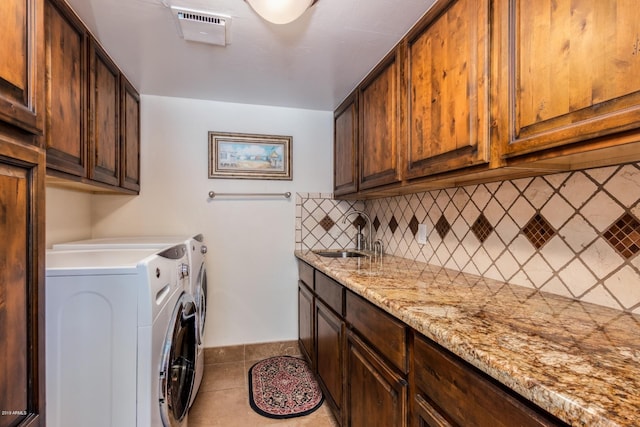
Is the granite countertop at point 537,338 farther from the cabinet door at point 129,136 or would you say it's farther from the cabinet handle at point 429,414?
the cabinet door at point 129,136

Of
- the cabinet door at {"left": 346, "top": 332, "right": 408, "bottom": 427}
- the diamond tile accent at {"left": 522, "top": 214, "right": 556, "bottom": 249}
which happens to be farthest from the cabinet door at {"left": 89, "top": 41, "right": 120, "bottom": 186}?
the diamond tile accent at {"left": 522, "top": 214, "right": 556, "bottom": 249}

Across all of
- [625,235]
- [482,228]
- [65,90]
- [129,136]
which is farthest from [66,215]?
[625,235]

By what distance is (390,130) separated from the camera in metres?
1.77

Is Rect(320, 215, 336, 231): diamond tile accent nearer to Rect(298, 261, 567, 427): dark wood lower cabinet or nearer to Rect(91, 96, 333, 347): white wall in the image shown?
Rect(91, 96, 333, 347): white wall

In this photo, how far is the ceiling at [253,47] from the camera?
4.72 feet

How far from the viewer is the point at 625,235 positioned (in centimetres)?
99

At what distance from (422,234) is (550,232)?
0.87 m

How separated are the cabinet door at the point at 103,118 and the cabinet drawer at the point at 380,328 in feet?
5.10

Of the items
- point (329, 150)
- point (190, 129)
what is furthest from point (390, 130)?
point (190, 129)

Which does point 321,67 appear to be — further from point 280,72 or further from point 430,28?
point 430,28

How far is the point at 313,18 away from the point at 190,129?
5.02 feet

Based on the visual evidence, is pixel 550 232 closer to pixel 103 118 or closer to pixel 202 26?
pixel 202 26

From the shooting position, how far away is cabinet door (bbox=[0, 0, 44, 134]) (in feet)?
2.23

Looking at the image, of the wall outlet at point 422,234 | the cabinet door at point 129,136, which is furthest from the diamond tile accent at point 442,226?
the cabinet door at point 129,136
